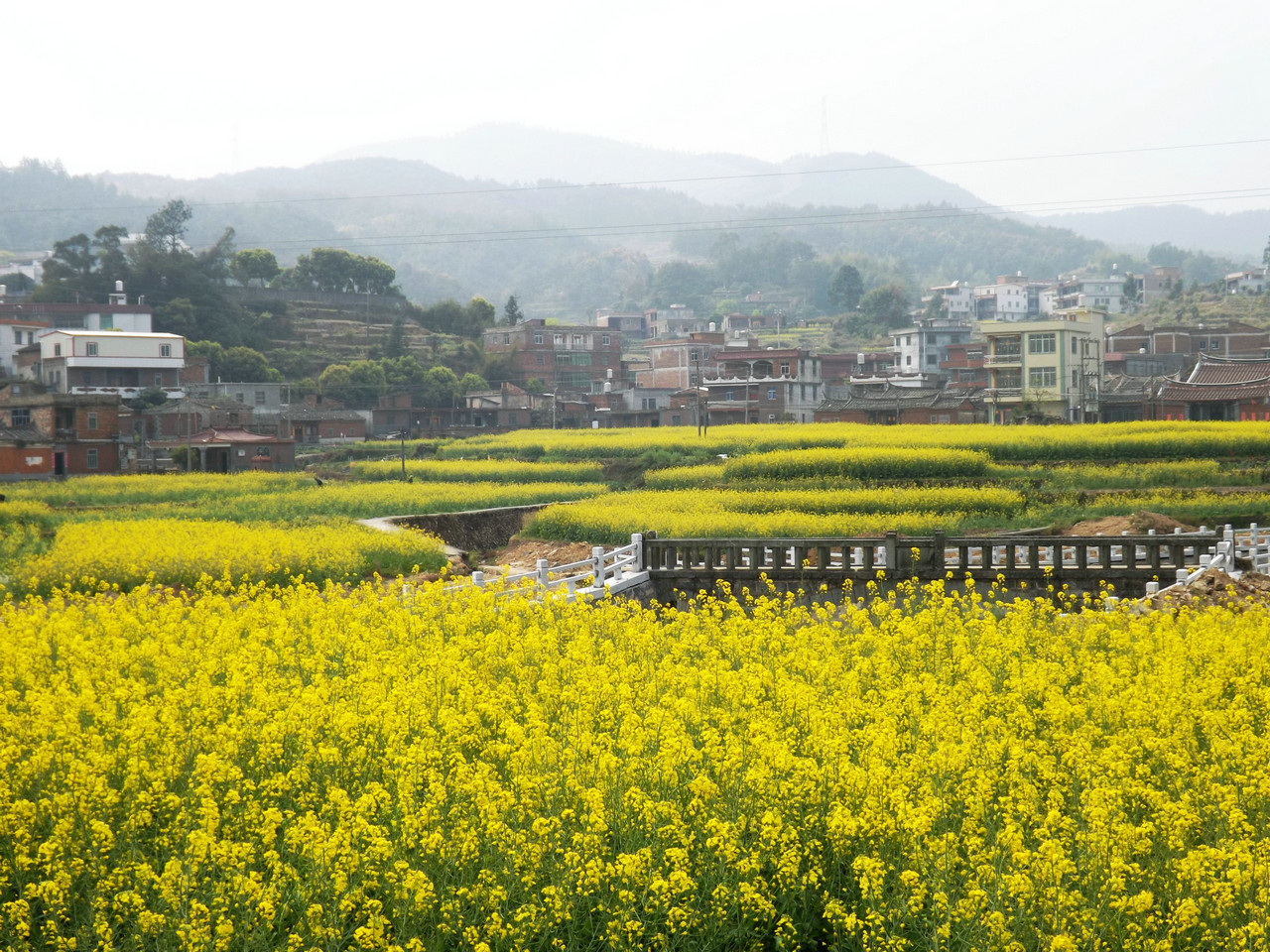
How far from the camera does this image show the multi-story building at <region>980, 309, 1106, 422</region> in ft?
195

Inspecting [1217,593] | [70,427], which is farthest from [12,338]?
[1217,593]

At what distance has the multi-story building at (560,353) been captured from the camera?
9681 cm

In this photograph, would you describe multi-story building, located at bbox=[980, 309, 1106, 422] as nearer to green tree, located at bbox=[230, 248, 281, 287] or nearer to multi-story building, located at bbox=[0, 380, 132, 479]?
multi-story building, located at bbox=[0, 380, 132, 479]

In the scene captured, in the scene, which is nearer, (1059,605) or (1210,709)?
(1210,709)

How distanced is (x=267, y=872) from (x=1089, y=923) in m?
5.21

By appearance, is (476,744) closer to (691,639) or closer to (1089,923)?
(691,639)

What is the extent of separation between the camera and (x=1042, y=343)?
197ft

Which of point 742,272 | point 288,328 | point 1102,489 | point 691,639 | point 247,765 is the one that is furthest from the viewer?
point 742,272

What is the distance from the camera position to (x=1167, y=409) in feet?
186

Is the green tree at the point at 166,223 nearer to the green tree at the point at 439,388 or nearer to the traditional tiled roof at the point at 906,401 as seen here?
the green tree at the point at 439,388

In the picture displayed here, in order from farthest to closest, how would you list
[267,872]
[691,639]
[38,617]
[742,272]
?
[742,272] → [38,617] → [691,639] → [267,872]

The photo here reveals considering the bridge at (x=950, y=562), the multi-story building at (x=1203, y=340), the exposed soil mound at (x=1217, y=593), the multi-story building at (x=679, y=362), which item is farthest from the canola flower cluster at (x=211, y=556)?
the multi-story building at (x=1203, y=340)

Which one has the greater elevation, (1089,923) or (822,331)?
(822,331)

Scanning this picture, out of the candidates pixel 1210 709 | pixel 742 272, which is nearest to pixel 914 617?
pixel 1210 709
